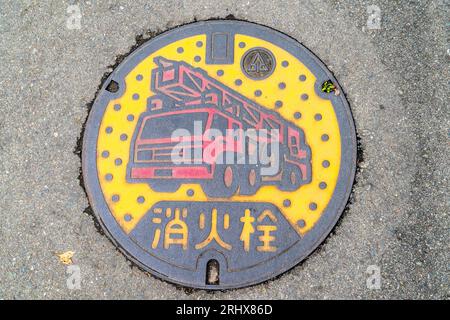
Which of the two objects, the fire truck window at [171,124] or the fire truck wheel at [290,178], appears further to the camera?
the fire truck window at [171,124]

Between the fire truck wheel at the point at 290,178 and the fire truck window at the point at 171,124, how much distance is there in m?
0.45

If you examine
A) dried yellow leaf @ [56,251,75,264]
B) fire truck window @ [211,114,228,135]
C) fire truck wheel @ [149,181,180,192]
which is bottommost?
dried yellow leaf @ [56,251,75,264]

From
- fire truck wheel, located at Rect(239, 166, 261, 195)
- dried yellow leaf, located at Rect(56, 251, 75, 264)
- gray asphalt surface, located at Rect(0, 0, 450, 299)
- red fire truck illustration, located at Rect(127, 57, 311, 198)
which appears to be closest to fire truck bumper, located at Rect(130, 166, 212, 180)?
red fire truck illustration, located at Rect(127, 57, 311, 198)

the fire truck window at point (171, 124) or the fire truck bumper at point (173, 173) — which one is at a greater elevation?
the fire truck window at point (171, 124)

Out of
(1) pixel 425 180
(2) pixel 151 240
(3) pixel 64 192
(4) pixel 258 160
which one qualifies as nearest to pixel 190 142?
(4) pixel 258 160

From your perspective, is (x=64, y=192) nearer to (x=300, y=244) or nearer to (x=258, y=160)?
(x=258, y=160)

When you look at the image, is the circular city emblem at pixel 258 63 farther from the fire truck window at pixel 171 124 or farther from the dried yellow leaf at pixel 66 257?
the dried yellow leaf at pixel 66 257

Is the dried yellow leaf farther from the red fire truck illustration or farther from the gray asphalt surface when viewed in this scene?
the red fire truck illustration

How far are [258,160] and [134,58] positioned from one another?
855mm

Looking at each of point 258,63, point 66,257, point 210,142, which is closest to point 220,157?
point 210,142

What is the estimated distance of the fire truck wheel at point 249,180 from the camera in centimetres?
221

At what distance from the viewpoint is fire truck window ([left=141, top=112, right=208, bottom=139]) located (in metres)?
2.31

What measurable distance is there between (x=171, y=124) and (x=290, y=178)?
24.5 inches

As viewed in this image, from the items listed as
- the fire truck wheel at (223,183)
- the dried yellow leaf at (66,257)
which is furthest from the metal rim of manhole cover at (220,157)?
the dried yellow leaf at (66,257)
